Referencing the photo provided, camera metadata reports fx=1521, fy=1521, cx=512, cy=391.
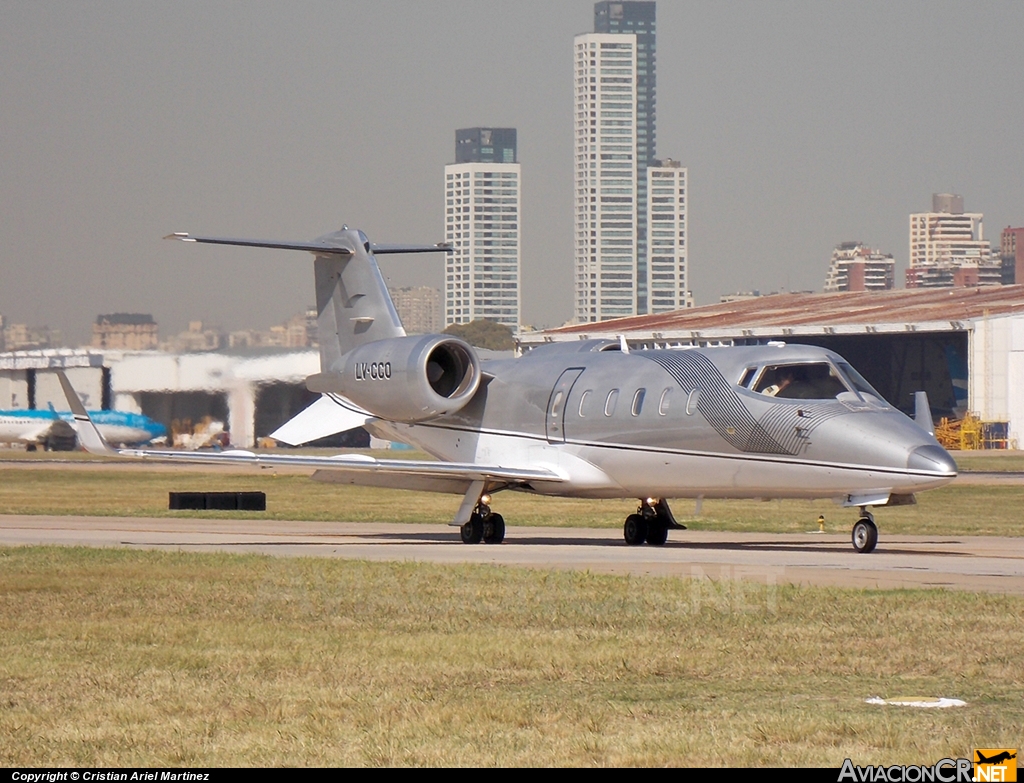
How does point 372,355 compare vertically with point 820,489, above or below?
above

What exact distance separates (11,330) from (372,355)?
5017 cm

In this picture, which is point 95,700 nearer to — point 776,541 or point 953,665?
point 953,665

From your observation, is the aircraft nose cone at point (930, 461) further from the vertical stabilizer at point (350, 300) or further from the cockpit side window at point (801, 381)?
the vertical stabilizer at point (350, 300)

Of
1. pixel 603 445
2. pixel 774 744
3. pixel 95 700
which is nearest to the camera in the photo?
pixel 774 744

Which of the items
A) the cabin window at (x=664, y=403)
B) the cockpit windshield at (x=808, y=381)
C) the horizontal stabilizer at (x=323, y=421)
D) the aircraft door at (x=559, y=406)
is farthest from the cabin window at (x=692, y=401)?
the horizontal stabilizer at (x=323, y=421)

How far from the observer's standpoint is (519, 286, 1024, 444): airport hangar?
79.6 meters

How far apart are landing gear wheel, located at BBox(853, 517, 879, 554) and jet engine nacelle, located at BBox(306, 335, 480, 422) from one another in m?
7.55

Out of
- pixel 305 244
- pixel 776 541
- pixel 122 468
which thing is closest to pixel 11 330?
pixel 122 468

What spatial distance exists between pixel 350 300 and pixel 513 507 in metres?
13.3

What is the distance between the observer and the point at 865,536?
2128 cm

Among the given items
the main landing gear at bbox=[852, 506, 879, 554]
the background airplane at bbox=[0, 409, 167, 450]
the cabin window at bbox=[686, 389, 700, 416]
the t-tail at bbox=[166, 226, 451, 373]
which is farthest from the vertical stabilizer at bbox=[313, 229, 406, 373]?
the background airplane at bbox=[0, 409, 167, 450]

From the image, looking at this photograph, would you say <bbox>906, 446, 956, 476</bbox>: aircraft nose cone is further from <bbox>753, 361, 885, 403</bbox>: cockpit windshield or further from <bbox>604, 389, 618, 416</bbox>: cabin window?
<bbox>604, 389, 618, 416</bbox>: cabin window

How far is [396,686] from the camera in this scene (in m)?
9.91

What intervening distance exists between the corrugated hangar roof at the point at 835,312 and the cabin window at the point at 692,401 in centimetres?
5990
